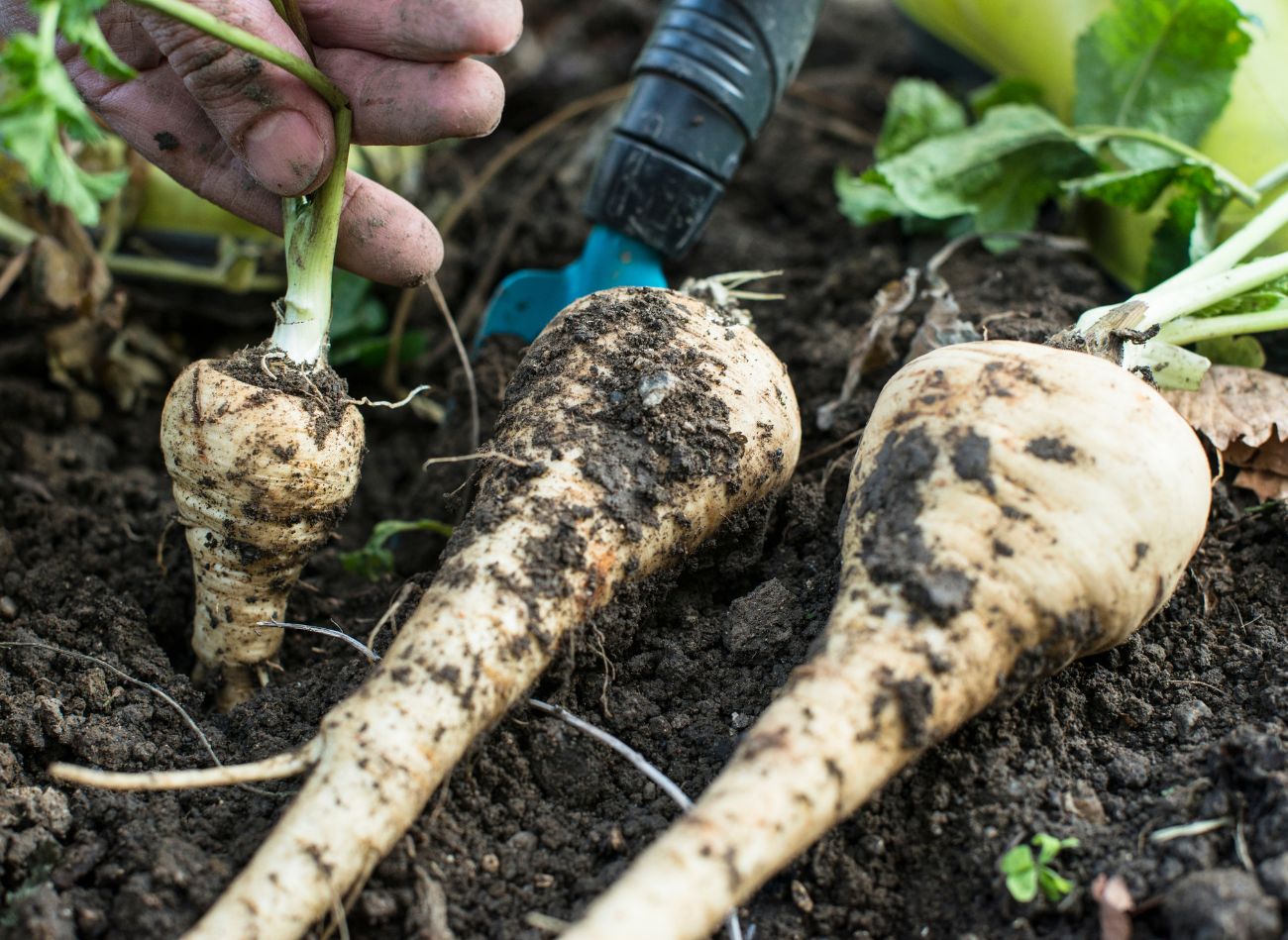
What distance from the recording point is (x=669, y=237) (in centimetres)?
259

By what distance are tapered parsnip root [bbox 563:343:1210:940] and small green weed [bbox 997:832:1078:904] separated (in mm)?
205

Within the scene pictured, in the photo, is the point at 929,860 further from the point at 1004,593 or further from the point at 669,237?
the point at 669,237

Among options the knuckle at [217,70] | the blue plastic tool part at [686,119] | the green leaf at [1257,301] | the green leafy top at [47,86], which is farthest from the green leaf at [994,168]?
the green leafy top at [47,86]

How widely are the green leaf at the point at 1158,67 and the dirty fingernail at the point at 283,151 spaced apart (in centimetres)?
208

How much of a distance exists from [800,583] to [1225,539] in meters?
0.93

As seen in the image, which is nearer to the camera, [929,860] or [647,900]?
[647,900]

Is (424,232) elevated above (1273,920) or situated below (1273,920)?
below

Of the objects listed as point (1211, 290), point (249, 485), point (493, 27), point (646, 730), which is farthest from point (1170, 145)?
point (249, 485)

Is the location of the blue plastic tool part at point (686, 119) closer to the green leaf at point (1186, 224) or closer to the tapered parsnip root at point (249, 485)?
the tapered parsnip root at point (249, 485)

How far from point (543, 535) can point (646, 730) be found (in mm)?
398

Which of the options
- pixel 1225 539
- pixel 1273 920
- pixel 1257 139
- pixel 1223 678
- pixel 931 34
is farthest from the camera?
pixel 931 34

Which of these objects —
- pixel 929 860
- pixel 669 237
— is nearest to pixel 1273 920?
pixel 929 860

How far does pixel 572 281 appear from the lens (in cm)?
274

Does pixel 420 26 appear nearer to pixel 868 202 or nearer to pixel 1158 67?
pixel 868 202
